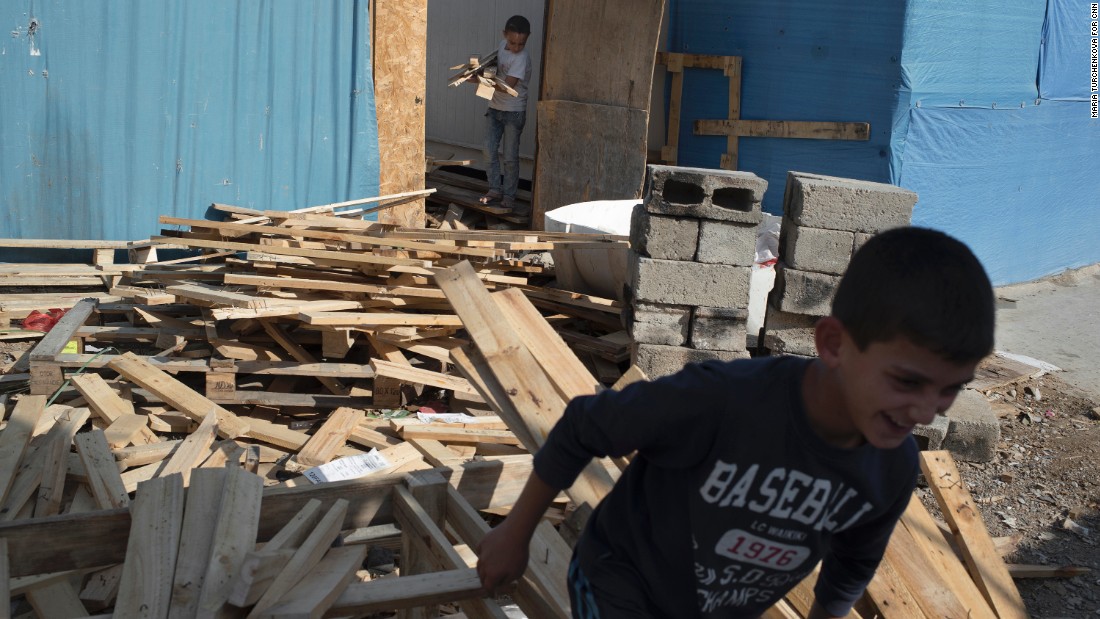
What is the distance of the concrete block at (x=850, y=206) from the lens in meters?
6.24

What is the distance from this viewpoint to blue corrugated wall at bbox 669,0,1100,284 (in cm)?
962

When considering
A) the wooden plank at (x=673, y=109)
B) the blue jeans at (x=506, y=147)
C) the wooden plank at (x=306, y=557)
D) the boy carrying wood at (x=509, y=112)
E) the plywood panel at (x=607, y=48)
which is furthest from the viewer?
the wooden plank at (x=673, y=109)

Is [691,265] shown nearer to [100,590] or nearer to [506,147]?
[100,590]

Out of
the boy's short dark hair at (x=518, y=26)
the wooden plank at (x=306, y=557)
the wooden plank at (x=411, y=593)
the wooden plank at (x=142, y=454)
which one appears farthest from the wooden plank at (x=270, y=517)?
the boy's short dark hair at (x=518, y=26)

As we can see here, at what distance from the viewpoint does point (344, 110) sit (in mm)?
9312

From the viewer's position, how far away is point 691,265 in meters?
6.50

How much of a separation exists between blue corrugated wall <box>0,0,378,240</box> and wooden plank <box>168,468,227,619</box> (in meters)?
6.02

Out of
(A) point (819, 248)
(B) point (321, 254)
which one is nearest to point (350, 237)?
(B) point (321, 254)

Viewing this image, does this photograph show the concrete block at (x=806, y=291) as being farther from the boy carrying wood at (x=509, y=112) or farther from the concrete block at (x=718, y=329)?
the boy carrying wood at (x=509, y=112)

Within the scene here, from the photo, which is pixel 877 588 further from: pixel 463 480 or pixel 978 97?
pixel 978 97

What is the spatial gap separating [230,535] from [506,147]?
29.1 ft

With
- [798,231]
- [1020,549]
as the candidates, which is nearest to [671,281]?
[798,231]

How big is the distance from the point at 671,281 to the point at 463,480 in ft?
11.2

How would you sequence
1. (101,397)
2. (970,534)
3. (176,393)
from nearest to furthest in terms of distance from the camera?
(970,534) < (101,397) < (176,393)
